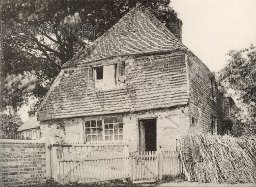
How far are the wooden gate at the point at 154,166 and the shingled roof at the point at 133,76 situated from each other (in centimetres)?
380

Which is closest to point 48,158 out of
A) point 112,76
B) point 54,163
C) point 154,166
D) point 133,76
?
point 54,163

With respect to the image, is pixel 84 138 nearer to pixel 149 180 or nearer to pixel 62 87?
pixel 62 87

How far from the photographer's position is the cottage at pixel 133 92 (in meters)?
17.7

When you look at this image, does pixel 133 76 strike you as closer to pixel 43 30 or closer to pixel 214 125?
pixel 214 125

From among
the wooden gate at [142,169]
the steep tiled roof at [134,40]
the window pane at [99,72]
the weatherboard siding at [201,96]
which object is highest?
Answer: the steep tiled roof at [134,40]

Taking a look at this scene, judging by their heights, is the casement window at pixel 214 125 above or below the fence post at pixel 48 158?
above

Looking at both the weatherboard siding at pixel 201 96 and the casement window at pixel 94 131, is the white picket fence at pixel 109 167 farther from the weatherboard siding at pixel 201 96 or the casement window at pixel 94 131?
the casement window at pixel 94 131

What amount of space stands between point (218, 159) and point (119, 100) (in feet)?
22.4

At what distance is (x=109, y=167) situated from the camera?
13.6 metres

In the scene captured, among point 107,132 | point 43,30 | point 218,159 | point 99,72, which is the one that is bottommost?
point 218,159

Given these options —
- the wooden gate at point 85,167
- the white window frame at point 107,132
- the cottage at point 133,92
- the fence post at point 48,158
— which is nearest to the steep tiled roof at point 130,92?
the cottage at point 133,92

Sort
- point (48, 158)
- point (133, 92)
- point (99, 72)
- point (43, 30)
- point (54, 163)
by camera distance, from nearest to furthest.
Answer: point (48, 158) → point (54, 163) → point (133, 92) → point (99, 72) → point (43, 30)

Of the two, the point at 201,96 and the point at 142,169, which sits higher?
the point at 201,96

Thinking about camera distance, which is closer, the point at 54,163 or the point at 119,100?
the point at 54,163
